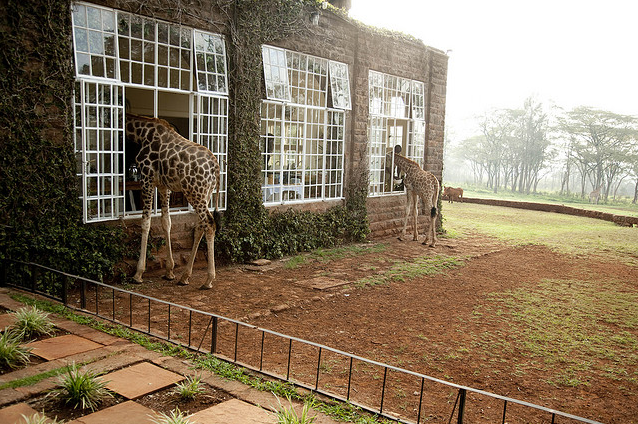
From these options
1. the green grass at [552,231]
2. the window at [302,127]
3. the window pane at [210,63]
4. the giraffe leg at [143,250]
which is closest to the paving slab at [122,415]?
the giraffe leg at [143,250]

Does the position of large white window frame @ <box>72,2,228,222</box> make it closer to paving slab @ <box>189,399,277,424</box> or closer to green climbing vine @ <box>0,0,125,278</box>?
green climbing vine @ <box>0,0,125,278</box>

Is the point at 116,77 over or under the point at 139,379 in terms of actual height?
over

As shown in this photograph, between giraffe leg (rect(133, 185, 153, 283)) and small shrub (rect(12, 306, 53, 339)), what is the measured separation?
2.76 m

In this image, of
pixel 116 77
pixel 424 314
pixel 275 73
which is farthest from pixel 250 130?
pixel 424 314

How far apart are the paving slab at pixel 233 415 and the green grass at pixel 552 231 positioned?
11.7 meters

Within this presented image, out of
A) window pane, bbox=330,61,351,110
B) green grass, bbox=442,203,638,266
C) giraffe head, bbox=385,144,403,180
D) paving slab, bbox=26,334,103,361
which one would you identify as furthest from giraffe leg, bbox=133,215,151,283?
green grass, bbox=442,203,638,266

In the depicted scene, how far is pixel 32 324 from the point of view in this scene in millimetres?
4758

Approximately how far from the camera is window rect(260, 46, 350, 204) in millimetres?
10203

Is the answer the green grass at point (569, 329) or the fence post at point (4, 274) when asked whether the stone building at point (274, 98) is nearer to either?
the fence post at point (4, 274)

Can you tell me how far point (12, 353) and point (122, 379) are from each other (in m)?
0.96

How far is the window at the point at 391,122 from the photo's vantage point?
43.3ft

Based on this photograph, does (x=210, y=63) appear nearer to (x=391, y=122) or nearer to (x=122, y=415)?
(x=391, y=122)

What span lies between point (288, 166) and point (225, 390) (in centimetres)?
722

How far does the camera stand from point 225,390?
391 cm
